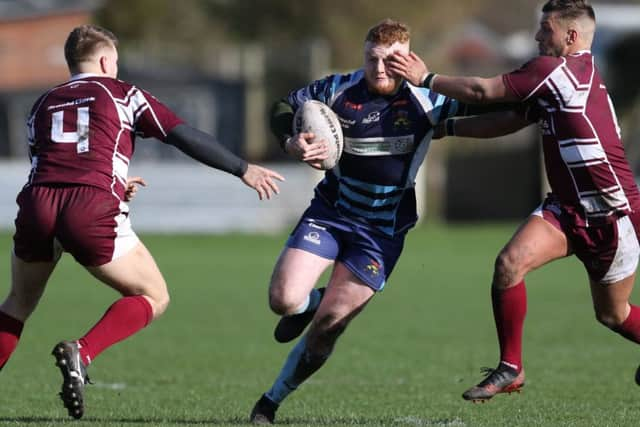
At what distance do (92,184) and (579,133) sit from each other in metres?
2.50

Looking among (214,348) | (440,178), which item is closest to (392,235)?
(214,348)

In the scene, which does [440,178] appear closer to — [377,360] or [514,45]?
[514,45]

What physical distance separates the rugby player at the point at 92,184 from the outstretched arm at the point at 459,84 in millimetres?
Result: 912

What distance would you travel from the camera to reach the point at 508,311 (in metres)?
7.05

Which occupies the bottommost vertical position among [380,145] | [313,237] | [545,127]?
[313,237]

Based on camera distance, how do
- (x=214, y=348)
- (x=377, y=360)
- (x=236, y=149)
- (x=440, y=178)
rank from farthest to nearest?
(x=440, y=178) < (x=236, y=149) < (x=214, y=348) < (x=377, y=360)

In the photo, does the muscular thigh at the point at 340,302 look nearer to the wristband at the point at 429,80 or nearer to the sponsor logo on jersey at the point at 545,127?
the wristband at the point at 429,80

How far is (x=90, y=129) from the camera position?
672 centimetres

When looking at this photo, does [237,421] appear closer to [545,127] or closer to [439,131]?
[439,131]

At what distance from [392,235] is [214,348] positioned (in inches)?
165

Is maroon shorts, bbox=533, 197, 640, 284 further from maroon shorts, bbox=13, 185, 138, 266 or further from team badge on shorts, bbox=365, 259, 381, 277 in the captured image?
maroon shorts, bbox=13, 185, 138, 266

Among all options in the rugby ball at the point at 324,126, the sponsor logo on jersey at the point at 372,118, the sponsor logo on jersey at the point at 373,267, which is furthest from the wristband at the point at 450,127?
the sponsor logo on jersey at the point at 373,267

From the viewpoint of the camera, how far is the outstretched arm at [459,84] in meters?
6.78

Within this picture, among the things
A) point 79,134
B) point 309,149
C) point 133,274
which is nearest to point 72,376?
point 133,274
